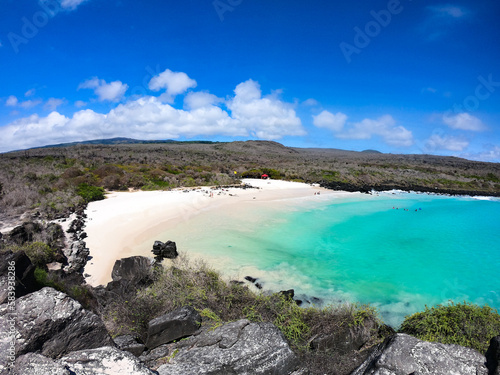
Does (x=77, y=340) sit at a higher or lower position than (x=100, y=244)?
higher

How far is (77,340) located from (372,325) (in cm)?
536

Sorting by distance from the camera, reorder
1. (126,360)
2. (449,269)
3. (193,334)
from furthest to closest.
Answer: (449,269)
(193,334)
(126,360)

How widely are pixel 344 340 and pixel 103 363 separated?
4.17m

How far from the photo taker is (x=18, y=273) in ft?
12.4

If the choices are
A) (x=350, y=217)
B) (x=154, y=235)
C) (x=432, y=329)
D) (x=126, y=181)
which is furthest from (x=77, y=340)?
(x=126, y=181)

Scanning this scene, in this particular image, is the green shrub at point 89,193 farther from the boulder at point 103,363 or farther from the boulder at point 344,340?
the boulder at point 344,340

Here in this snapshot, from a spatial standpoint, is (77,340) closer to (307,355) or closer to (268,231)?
(307,355)

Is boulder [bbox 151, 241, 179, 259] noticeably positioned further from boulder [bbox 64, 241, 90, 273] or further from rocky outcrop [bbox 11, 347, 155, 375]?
rocky outcrop [bbox 11, 347, 155, 375]

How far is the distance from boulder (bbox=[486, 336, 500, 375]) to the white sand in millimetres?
9077

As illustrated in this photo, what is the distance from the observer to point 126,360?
7.91ft

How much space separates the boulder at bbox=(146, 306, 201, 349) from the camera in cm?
438

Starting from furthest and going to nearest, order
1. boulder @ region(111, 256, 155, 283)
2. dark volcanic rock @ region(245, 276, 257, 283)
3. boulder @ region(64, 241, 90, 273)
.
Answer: dark volcanic rock @ region(245, 276, 257, 283) → boulder @ region(64, 241, 90, 273) → boulder @ region(111, 256, 155, 283)

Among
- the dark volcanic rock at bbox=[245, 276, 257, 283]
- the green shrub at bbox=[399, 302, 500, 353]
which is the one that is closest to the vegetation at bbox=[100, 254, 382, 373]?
the green shrub at bbox=[399, 302, 500, 353]

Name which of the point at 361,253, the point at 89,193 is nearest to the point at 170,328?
the point at 361,253
